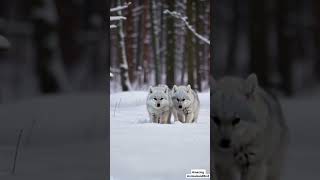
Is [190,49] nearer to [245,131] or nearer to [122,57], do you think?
[122,57]

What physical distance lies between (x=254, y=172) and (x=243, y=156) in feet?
0.34

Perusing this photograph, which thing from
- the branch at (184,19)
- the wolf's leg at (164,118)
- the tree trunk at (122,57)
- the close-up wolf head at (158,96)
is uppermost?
the branch at (184,19)

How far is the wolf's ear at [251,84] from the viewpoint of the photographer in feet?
7.32

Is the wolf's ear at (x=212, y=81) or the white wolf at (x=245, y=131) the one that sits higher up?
the wolf's ear at (x=212, y=81)

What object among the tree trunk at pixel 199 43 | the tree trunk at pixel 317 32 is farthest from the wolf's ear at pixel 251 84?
the tree trunk at pixel 317 32

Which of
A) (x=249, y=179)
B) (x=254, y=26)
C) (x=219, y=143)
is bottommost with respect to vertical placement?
(x=249, y=179)

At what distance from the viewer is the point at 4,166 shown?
Answer: 2.39 meters

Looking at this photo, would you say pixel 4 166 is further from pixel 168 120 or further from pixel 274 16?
pixel 274 16

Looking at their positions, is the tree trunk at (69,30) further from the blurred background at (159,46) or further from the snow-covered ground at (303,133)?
the snow-covered ground at (303,133)

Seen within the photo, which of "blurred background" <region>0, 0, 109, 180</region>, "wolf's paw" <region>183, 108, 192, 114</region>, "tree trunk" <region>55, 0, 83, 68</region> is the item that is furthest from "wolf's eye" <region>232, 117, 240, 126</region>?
"tree trunk" <region>55, 0, 83, 68</region>

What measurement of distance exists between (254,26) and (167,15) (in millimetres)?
451

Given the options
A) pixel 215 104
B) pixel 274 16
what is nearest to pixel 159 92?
pixel 215 104

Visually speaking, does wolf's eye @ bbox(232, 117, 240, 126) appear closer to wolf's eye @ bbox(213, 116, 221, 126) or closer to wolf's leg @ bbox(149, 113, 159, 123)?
wolf's eye @ bbox(213, 116, 221, 126)

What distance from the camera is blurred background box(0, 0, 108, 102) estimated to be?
2346 mm
